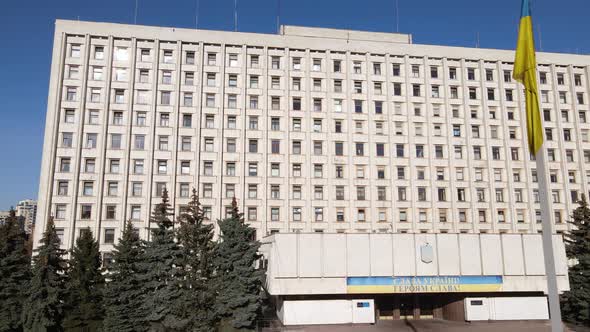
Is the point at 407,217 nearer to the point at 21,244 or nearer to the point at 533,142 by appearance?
the point at 21,244

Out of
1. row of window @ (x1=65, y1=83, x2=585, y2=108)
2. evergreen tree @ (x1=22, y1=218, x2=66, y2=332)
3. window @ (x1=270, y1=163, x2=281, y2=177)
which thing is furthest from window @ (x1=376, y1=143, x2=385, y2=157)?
evergreen tree @ (x1=22, y1=218, x2=66, y2=332)

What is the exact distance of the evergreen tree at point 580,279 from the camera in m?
38.6

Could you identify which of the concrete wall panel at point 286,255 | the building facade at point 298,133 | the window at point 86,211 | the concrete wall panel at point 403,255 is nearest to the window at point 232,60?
the building facade at point 298,133

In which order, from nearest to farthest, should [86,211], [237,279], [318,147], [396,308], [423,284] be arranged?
1. [237,279]
2. [423,284]
3. [396,308]
4. [86,211]
5. [318,147]

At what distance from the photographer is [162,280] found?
36.1m

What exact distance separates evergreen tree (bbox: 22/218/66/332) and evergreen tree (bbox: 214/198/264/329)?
1222 centimetres

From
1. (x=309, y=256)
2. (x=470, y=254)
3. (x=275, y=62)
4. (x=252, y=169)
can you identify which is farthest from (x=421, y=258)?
(x=275, y=62)

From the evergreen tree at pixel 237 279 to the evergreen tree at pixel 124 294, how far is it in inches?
251

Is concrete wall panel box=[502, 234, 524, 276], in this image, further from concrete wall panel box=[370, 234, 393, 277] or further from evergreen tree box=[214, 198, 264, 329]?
evergreen tree box=[214, 198, 264, 329]

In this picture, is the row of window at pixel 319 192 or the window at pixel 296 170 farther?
the window at pixel 296 170

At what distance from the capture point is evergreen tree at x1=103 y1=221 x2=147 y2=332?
35.1 metres

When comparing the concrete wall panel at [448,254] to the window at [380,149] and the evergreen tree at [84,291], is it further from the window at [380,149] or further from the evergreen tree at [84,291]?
the evergreen tree at [84,291]

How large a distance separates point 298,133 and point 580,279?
3168 centimetres

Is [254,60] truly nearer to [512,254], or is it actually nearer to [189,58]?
[189,58]
